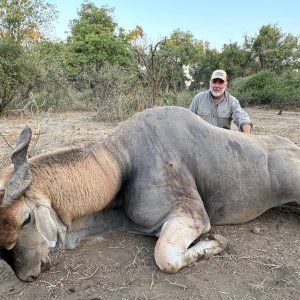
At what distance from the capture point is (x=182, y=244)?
9.72ft

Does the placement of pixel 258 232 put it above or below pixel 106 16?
below

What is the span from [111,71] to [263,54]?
61.1 ft

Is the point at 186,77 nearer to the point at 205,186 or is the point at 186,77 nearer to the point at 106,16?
the point at 106,16

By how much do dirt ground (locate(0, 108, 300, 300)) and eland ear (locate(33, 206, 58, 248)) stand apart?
31 centimetres

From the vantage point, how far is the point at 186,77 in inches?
1164

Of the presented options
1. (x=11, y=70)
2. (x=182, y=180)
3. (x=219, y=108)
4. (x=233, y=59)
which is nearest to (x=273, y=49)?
(x=233, y=59)

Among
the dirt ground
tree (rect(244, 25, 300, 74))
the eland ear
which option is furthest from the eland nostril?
tree (rect(244, 25, 300, 74))

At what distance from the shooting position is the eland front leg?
2832mm

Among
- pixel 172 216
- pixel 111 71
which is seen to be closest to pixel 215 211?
pixel 172 216

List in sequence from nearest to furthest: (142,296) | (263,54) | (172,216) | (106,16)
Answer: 1. (142,296)
2. (172,216)
3. (263,54)
4. (106,16)

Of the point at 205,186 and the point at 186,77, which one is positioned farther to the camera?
the point at 186,77

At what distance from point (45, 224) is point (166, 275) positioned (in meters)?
0.91

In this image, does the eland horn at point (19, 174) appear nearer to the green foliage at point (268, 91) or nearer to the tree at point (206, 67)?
the green foliage at point (268, 91)

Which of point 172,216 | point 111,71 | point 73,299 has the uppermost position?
point 111,71
